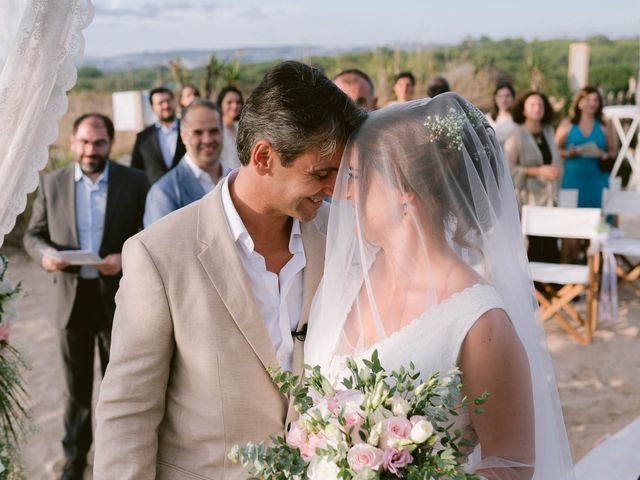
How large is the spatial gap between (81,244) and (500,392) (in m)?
3.54

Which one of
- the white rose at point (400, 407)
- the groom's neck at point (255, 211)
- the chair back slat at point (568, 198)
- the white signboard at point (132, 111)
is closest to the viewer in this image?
the white rose at point (400, 407)

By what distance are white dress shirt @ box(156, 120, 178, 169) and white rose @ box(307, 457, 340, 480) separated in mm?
5233

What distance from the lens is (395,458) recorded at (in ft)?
4.96

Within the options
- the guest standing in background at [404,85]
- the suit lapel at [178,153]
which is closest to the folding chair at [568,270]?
the guest standing in background at [404,85]

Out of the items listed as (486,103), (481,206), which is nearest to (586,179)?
(481,206)

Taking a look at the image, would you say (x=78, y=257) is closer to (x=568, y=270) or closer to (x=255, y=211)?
(x=255, y=211)

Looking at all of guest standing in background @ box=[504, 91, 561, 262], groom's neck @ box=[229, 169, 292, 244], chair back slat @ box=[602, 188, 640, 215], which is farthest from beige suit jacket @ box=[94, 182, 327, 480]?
chair back slat @ box=[602, 188, 640, 215]

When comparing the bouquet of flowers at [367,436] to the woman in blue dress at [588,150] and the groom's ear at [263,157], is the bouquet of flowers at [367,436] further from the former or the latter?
the woman in blue dress at [588,150]

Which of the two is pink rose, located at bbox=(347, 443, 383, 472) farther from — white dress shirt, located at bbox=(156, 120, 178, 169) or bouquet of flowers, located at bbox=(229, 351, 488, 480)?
white dress shirt, located at bbox=(156, 120, 178, 169)

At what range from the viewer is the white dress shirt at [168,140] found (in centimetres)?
661

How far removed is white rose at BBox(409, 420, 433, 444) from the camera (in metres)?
1.49

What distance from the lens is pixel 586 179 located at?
8336mm

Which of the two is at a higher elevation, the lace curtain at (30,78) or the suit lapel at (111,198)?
the lace curtain at (30,78)

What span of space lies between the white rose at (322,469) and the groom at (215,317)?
0.40m
